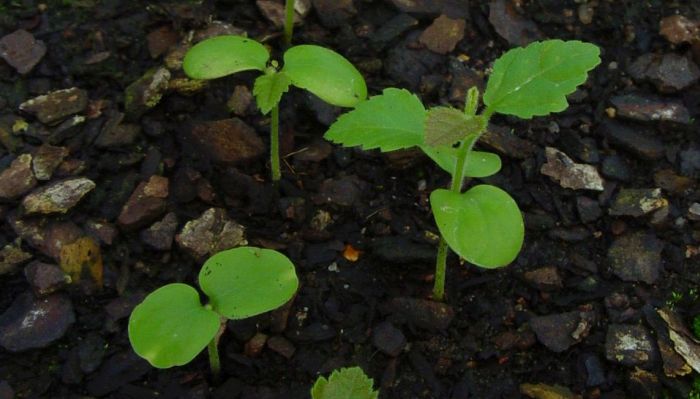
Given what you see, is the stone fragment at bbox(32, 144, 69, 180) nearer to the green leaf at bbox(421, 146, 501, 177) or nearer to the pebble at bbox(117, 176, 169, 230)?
the pebble at bbox(117, 176, 169, 230)

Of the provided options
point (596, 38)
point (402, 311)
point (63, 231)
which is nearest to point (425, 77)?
point (596, 38)

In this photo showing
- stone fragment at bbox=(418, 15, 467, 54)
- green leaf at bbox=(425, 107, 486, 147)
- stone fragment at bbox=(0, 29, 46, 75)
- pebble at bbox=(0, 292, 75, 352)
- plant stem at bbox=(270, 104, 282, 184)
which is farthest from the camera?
stone fragment at bbox=(418, 15, 467, 54)

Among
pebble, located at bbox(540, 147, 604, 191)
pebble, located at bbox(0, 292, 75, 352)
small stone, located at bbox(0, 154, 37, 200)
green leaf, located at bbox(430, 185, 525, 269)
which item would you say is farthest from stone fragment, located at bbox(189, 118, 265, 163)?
pebble, located at bbox(540, 147, 604, 191)

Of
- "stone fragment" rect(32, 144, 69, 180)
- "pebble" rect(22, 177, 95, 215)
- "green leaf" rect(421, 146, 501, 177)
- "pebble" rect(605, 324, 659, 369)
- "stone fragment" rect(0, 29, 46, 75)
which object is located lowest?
"pebble" rect(605, 324, 659, 369)

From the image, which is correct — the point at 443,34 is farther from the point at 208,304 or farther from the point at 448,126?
the point at 208,304

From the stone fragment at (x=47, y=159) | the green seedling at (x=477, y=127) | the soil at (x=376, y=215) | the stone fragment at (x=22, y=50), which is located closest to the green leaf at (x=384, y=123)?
the green seedling at (x=477, y=127)

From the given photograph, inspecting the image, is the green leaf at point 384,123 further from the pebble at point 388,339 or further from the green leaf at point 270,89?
the pebble at point 388,339

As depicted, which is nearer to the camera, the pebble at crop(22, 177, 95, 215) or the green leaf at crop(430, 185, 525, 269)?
the green leaf at crop(430, 185, 525, 269)

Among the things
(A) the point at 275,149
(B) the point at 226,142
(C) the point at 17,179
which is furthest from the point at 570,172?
(C) the point at 17,179
